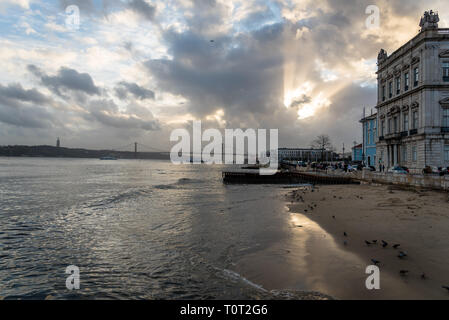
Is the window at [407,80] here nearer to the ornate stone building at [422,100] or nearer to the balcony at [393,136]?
the ornate stone building at [422,100]

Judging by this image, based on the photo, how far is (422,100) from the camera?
32.2 m

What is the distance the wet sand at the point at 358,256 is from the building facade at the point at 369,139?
41109 millimetres

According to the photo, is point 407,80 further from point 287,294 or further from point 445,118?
point 287,294

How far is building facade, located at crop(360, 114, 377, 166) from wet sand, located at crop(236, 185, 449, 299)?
41109mm

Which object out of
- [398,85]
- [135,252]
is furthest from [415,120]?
[135,252]

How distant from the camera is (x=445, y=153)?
3100cm

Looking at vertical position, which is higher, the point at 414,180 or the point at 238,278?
the point at 414,180

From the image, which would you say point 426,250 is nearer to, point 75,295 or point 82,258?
point 75,295

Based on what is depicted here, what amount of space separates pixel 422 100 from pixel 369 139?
69.5 ft

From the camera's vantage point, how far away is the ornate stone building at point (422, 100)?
31172 millimetres

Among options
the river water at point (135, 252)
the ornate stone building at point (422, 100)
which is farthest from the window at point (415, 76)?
the river water at point (135, 252)

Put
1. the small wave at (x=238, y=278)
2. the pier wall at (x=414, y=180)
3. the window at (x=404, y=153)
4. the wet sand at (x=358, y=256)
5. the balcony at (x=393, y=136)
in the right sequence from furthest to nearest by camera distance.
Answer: the balcony at (x=393, y=136) < the window at (x=404, y=153) < the pier wall at (x=414, y=180) < the small wave at (x=238, y=278) < the wet sand at (x=358, y=256)

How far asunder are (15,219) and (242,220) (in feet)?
42.8
